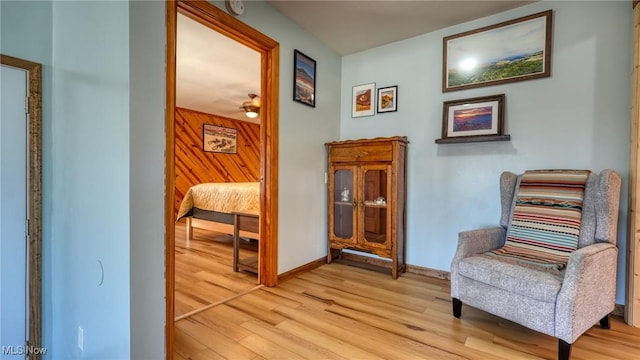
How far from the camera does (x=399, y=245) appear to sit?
2.80 metres

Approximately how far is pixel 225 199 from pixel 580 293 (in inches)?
131

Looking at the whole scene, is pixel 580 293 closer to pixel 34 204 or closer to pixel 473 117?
pixel 473 117

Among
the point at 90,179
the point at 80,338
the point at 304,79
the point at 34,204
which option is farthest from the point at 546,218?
the point at 34,204

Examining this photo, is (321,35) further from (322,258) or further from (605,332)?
(605,332)

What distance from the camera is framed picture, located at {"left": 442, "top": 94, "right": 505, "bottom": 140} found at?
8.08ft

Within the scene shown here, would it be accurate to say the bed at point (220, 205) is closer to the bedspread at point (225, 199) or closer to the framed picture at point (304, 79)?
the bedspread at point (225, 199)

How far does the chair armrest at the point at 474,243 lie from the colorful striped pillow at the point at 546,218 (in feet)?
0.20

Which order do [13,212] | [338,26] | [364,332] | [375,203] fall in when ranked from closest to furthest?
1. [13,212]
2. [364,332]
3. [338,26]
4. [375,203]

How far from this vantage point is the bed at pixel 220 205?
3400 millimetres

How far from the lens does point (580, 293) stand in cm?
147

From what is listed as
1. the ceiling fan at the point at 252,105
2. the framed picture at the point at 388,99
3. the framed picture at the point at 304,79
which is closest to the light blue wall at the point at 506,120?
the framed picture at the point at 388,99

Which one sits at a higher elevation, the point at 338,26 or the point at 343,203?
the point at 338,26

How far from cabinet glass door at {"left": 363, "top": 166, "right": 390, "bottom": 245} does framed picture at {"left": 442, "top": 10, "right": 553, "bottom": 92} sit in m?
1.02

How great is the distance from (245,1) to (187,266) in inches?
100
